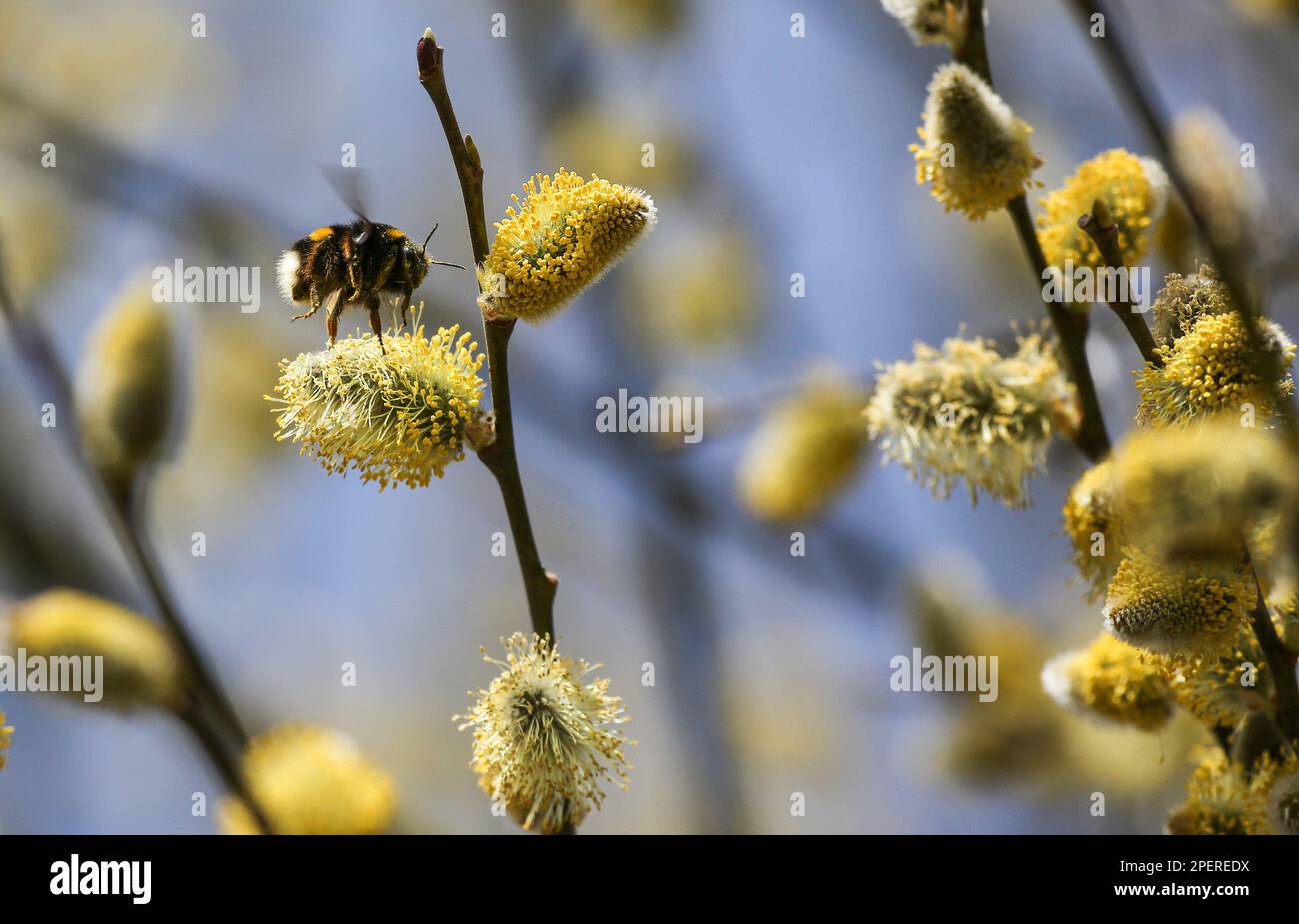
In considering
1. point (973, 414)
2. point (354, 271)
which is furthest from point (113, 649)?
point (973, 414)

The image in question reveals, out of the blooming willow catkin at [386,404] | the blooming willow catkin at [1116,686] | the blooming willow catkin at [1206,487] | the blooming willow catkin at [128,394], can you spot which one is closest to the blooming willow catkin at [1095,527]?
the blooming willow catkin at [1116,686]

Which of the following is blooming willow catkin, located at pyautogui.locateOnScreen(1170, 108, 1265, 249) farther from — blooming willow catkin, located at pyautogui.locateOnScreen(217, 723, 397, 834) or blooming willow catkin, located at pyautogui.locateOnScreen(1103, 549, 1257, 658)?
blooming willow catkin, located at pyautogui.locateOnScreen(217, 723, 397, 834)

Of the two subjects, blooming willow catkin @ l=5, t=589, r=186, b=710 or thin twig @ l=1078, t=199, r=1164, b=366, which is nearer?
thin twig @ l=1078, t=199, r=1164, b=366

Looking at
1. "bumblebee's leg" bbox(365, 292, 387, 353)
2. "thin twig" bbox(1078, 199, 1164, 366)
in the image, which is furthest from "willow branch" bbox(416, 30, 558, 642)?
"thin twig" bbox(1078, 199, 1164, 366)

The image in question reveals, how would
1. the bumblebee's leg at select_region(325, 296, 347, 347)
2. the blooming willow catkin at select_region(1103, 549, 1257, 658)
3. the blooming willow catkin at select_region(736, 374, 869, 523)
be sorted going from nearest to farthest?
the blooming willow catkin at select_region(1103, 549, 1257, 658) < the bumblebee's leg at select_region(325, 296, 347, 347) < the blooming willow catkin at select_region(736, 374, 869, 523)

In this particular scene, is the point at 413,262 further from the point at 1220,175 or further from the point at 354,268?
the point at 1220,175

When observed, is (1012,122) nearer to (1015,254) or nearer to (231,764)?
(231,764)
